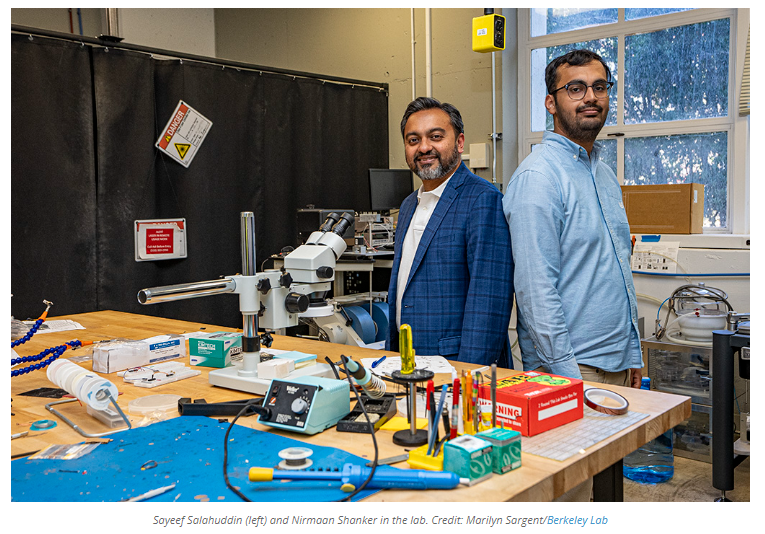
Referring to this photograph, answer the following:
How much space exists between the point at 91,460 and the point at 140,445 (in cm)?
9

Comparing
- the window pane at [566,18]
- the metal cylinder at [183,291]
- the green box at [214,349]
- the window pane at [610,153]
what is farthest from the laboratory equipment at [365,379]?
the window pane at [566,18]

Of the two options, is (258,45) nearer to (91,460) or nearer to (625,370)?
(625,370)

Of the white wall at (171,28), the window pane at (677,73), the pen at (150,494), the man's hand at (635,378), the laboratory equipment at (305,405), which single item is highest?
the white wall at (171,28)

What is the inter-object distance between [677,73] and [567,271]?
250cm

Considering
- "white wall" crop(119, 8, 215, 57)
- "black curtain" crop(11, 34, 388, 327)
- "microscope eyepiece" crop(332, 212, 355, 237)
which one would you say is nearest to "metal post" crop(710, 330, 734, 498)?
"microscope eyepiece" crop(332, 212, 355, 237)

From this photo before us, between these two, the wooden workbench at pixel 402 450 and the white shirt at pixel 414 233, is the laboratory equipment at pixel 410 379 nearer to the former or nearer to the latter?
the wooden workbench at pixel 402 450

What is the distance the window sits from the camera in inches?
138

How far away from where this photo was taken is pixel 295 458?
3.34 feet

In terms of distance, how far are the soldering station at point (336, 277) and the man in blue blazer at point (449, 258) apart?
0.04 feet

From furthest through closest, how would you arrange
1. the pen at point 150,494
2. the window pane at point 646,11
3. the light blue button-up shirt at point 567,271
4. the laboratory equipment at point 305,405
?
1. the window pane at point 646,11
2. the light blue button-up shirt at point 567,271
3. the laboratory equipment at point 305,405
4. the pen at point 150,494

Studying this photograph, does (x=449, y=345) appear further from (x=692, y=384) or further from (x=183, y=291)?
(x=692, y=384)

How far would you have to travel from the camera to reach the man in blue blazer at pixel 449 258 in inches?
74.0

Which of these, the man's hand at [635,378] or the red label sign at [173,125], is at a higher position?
the red label sign at [173,125]

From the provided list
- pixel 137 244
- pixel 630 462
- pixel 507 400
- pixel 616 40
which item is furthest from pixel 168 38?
pixel 507 400
